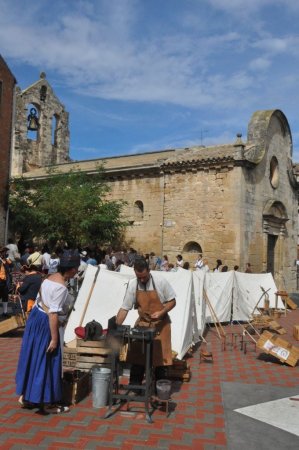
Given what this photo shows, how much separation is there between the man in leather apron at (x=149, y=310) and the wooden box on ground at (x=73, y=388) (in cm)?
72

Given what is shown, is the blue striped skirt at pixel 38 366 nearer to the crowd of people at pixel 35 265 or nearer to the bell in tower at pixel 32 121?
the crowd of people at pixel 35 265

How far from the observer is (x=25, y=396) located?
532 centimetres

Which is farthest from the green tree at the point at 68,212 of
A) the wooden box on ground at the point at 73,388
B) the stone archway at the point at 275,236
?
the wooden box on ground at the point at 73,388

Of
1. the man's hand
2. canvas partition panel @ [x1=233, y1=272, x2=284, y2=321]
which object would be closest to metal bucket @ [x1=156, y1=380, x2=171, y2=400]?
the man's hand

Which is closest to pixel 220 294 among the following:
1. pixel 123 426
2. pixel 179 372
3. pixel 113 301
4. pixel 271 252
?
pixel 113 301

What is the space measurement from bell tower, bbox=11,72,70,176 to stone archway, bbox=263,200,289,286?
16931 mm

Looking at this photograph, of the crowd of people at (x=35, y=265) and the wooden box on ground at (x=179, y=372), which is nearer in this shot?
the wooden box on ground at (x=179, y=372)

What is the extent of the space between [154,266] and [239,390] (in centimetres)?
1221

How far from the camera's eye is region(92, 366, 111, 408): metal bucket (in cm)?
577

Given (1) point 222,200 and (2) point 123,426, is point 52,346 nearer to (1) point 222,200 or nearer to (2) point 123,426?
(2) point 123,426

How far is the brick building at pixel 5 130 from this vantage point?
780 inches

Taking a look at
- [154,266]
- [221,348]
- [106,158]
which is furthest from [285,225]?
[221,348]

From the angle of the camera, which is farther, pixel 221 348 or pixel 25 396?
pixel 221 348

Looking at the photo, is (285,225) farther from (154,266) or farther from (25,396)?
(25,396)
